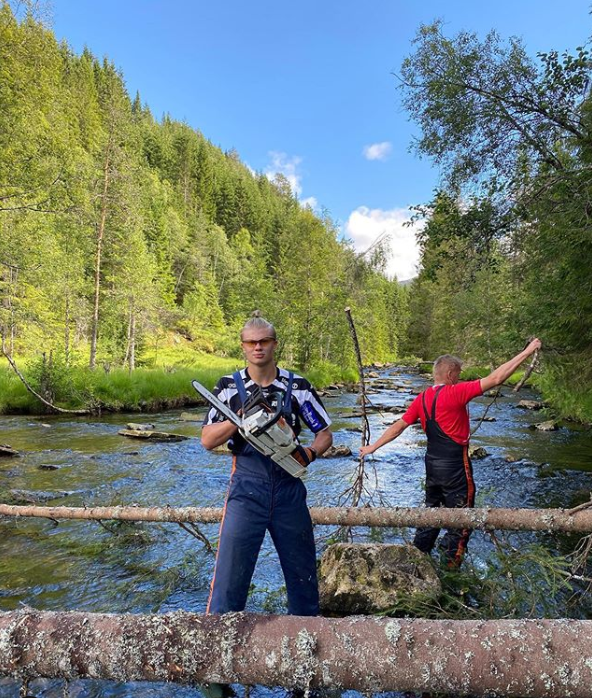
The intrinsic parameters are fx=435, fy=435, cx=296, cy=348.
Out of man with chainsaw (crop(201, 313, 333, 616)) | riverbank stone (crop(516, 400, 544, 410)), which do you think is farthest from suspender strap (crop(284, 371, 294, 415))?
riverbank stone (crop(516, 400, 544, 410))

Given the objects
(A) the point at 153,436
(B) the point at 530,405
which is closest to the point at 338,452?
(A) the point at 153,436

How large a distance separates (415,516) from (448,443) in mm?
912

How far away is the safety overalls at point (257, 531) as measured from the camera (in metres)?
3.00

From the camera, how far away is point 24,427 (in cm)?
1432

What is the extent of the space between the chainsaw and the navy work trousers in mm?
249

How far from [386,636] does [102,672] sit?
1378 mm

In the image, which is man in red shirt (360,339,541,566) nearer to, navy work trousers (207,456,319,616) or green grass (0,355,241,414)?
navy work trousers (207,456,319,616)

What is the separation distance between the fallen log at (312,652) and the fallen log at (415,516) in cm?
259

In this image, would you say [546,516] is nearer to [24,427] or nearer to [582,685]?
[582,685]

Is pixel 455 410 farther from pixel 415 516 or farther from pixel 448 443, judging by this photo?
pixel 415 516

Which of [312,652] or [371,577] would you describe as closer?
[312,652]

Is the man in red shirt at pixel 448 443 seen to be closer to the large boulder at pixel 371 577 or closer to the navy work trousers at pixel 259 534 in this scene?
the large boulder at pixel 371 577

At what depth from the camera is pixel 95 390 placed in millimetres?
18625

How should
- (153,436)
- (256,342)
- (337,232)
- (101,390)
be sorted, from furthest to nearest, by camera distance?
(337,232) → (101,390) → (153,436) → (256,342)
